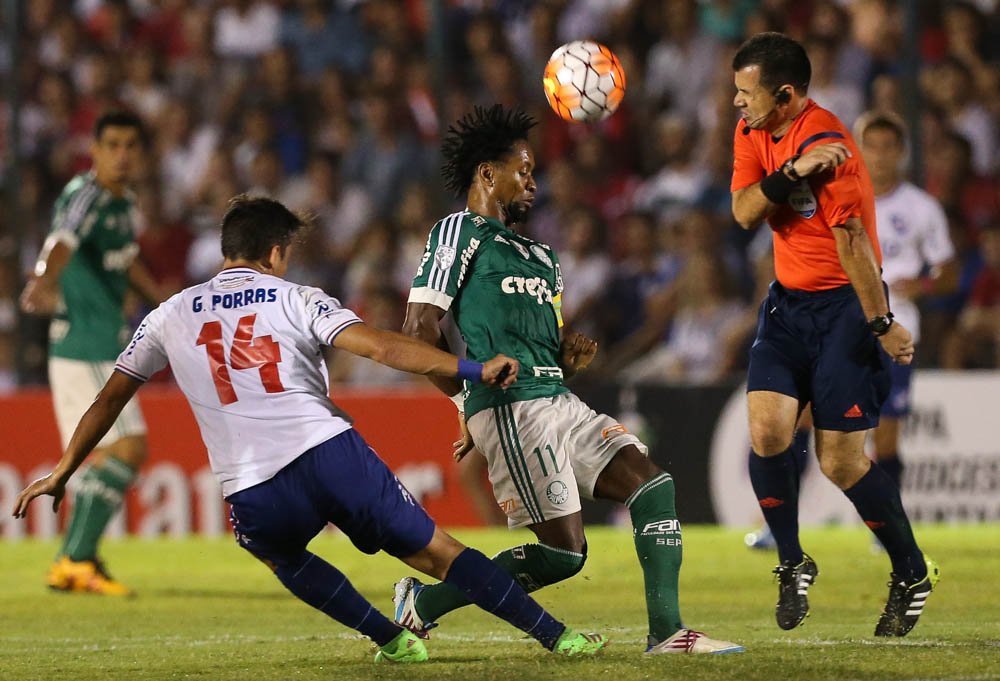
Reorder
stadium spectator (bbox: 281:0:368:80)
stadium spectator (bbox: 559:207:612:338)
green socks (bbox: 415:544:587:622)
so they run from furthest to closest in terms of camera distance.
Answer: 1. stadium spectator (bbox: 281:0:368:80)
2. stadium spectator (bbox: 559:207:612:338)
3. green socks (bbox: 415:544:587:622)

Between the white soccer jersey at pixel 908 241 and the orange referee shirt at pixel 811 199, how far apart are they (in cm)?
337

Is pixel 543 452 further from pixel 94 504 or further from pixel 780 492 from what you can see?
pixel 94 504

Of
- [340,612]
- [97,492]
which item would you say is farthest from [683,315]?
[340,612]

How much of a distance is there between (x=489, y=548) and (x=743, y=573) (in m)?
1.98

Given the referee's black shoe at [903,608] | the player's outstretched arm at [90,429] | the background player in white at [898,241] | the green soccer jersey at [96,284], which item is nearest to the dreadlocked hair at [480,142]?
the player's outstretched arm at [90,429]

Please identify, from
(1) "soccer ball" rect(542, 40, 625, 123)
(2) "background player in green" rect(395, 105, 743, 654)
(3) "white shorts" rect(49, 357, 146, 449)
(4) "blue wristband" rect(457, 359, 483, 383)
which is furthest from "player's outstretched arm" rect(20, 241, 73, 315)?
(4) "blue wristband" rect(457, 359, 483, 383)

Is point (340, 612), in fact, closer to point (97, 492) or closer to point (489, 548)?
point (97, 492)

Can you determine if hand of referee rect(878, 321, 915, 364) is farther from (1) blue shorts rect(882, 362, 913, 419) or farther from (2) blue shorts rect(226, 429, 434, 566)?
(1) blue shorts rect(882, 362, 913, 419)

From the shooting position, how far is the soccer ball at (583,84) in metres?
7.84

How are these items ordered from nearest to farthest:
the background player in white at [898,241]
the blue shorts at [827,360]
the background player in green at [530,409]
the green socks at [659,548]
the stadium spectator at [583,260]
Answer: the green socks at [659,548] < the background player in green at [530,409] < the blue shorts at [827,360] < the background player in white at [898,241] < the stadium spectator at [583,260]

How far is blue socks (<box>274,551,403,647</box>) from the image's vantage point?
5.74 m

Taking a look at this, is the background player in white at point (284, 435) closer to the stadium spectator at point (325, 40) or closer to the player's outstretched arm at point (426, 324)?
the player's outstretched arm at point (426, 324)

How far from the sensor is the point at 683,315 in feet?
43.0

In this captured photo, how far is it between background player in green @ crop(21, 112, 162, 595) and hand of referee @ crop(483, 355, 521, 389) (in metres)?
4.60
